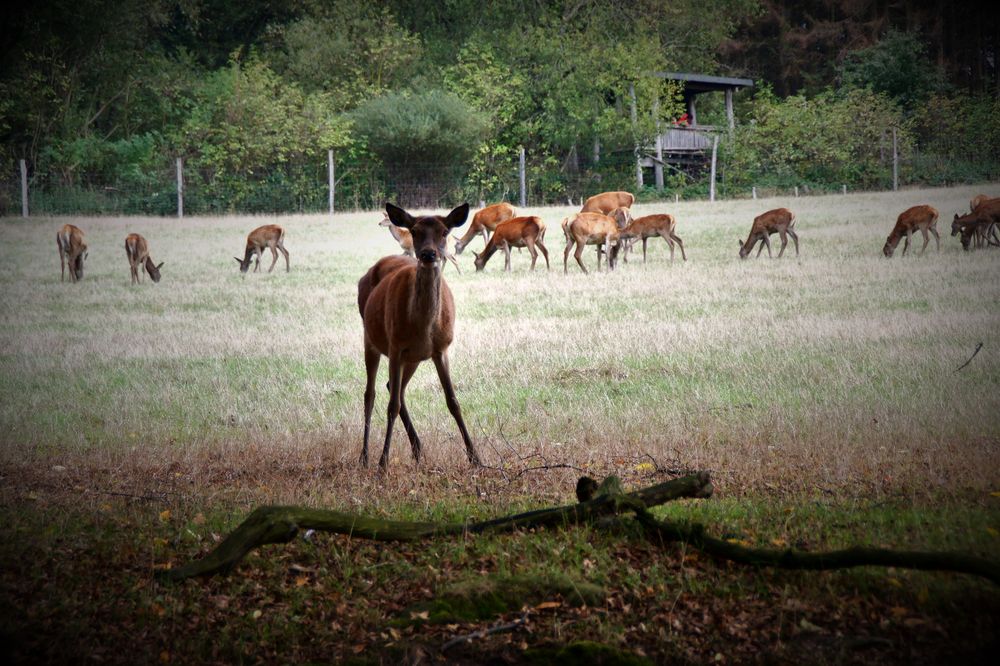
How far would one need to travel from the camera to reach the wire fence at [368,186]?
26.5 ft

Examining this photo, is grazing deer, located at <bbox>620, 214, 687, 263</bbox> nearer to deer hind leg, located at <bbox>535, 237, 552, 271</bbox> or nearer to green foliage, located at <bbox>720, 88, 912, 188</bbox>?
deer hind leg, located at <bbox>535, 237, 552, 271</bbox>

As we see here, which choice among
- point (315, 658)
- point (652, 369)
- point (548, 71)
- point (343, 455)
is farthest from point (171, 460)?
point (548, 71)

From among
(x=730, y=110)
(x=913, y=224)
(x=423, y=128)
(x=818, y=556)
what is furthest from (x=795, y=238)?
(x=818, y=556)

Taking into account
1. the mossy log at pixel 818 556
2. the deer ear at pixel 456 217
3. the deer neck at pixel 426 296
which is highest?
the deer ear at pixel 456 217

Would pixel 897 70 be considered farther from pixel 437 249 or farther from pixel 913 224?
pixel 437 249

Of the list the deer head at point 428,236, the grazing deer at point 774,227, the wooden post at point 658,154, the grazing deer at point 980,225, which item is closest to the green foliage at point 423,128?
the wooden post at point 658,154

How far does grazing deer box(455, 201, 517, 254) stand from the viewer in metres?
10.7

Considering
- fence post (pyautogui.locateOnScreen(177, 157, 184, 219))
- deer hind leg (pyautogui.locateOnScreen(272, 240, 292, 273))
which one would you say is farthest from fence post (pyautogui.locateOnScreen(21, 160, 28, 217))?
deer hind leg (pyautogui.locateOnScreen(272, 240, 292, 273))

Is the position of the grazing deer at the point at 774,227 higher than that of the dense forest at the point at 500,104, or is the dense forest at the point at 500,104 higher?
the dense forest at the point at 500,104

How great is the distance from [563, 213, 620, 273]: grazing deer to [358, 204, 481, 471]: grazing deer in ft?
18.2

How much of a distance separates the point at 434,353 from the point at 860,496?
191 cm

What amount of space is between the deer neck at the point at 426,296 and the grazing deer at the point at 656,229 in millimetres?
6170

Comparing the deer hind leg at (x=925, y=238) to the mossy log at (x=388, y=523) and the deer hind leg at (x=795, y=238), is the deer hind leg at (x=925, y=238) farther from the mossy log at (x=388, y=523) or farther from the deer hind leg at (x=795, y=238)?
the mossy log at (x=388, y=523)

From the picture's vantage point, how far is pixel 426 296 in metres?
4.28
